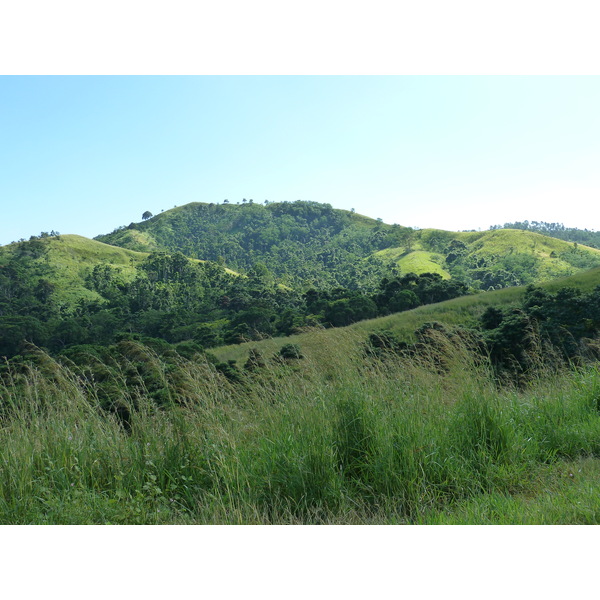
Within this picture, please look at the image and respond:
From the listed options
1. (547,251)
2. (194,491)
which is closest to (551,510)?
(194,491)

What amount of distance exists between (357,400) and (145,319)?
5525cm

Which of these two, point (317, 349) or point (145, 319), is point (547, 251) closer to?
point (145, 319)

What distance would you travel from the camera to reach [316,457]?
3203 millimetres

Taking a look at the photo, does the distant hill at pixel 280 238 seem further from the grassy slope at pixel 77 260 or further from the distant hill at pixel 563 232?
the distant hill at pixel 563 232

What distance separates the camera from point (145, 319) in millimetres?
55625

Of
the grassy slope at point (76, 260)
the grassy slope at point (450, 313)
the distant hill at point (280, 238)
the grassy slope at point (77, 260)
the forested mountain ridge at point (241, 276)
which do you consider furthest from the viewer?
the distant hill at point (280, 238)

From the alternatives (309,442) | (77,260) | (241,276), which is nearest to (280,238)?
(241,276)

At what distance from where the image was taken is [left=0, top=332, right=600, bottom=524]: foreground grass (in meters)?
3.02

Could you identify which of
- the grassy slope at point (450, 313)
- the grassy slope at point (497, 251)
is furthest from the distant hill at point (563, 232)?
the grassy slope at point (450, 313)

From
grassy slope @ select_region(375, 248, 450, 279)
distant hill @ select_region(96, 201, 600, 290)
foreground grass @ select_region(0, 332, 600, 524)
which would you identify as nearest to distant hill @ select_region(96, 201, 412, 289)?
distant hill @ select_region(96, 201, 600, 290)

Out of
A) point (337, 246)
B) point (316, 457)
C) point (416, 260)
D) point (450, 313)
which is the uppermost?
point (337, 246)

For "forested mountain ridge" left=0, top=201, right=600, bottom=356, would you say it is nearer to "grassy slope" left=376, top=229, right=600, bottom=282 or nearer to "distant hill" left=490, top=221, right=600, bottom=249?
"grassy slope" left=376, top=229, right=600, bottom=282

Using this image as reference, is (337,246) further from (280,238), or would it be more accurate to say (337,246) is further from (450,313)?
(450,313)

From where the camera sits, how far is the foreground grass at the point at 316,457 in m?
3.02
